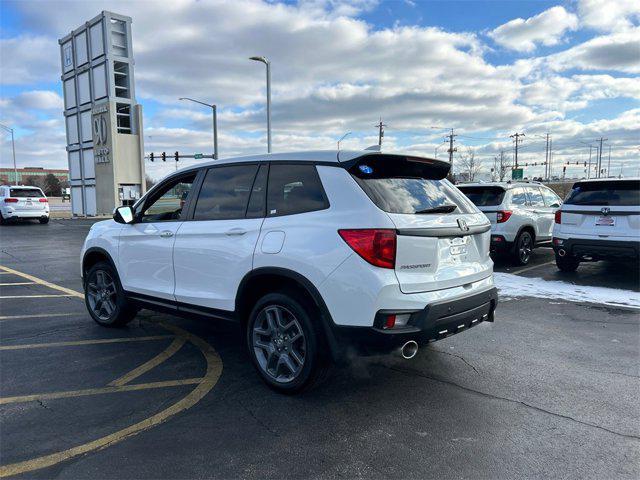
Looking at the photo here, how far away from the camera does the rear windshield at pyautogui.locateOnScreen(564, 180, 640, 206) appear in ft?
25.2

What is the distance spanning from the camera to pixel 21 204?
74.9ft

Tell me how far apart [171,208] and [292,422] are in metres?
2.60

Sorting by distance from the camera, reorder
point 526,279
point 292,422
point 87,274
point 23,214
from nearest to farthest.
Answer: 1. point 292,422
2. point 87,274
3. point 526,279
4. point 23,214

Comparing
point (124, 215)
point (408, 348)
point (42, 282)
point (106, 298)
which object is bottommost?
point (42, 282)

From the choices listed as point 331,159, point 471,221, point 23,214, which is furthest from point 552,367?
point 23,214

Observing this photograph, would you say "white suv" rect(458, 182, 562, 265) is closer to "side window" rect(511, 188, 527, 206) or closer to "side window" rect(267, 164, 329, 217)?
"side window" rect(511, 188, 527, 206)

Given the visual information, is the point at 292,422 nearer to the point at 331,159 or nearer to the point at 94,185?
the point at 331,159

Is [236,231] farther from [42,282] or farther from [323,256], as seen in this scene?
[42,282]

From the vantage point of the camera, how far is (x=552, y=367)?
4332mm

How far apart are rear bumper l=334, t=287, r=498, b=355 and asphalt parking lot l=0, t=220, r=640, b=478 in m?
0.53

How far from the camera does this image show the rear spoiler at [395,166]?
11.7 feet

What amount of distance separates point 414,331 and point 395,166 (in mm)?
1291

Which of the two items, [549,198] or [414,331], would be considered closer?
Answer: [414,331]

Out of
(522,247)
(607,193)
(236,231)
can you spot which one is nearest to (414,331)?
(236,231)
